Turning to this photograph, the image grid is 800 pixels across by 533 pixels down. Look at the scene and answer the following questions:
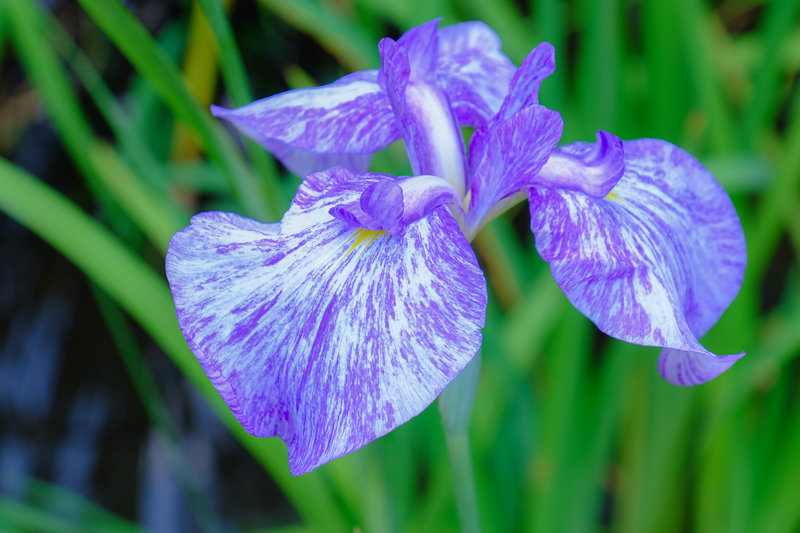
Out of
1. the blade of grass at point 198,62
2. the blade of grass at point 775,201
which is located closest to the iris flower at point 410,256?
the blade of grass at point 775,201

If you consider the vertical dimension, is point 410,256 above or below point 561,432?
above

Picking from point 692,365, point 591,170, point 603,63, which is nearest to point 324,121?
point 591,170

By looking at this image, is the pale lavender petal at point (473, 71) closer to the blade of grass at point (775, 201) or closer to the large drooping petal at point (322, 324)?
the large drooping petal at point (322, 324)

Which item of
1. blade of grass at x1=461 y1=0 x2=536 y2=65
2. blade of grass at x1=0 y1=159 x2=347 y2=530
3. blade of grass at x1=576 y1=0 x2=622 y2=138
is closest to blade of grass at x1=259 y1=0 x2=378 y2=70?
blade of grass at x1=461 y1=0 x2=536 y2=65

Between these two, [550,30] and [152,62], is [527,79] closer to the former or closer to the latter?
[152,62]

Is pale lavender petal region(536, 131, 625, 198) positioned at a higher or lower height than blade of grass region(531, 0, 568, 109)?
lower

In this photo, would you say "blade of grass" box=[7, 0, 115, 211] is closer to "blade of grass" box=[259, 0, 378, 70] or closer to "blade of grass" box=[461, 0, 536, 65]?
"blade of grass" box=[259, 0, 378, 70]
